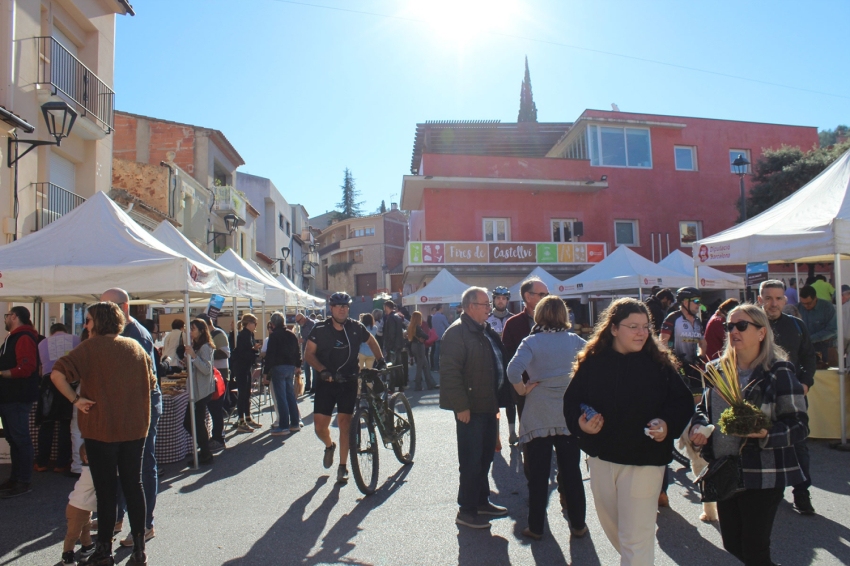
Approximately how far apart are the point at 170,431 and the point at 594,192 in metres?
23.5

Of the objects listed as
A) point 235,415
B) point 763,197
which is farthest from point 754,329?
point 763,197

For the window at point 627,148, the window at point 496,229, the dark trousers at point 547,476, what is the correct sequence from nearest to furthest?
the dark trousers at point 547,476
the window at point 496,229
the window at point 627,148

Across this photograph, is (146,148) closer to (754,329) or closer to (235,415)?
(235,415)

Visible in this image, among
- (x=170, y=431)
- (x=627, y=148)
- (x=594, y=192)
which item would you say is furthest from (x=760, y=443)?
(x=627, y=148)

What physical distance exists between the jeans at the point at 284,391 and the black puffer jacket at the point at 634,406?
6.50 meters

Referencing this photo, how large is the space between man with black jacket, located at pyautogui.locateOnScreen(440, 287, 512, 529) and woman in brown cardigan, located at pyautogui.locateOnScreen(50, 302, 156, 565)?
7.10 ft

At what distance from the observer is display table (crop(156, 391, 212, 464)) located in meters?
7.00

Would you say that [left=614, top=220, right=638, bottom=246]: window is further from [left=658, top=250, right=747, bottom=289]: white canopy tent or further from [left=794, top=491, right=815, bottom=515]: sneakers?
[left=794, top=491, right=815, bottom=515]: sneakers

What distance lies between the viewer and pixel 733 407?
2.93m

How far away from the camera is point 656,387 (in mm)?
2988

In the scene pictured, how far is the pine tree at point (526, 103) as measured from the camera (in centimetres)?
7100

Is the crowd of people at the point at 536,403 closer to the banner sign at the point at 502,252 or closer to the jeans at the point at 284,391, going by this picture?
the jeans at the point at 284,391

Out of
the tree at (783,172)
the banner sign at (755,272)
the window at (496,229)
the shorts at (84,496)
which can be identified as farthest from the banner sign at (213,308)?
the tree at (783,172)

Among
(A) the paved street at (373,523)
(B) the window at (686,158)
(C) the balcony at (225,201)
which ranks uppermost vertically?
(B) the window at (686,158)
